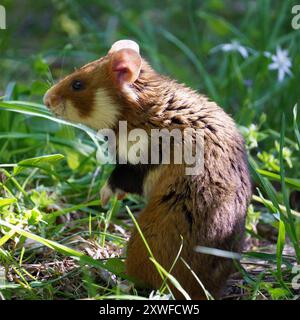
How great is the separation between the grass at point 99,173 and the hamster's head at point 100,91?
0.30 meters

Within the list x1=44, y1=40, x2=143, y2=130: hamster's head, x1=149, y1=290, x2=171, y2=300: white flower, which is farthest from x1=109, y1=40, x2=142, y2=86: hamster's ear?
x1=149, y1=290, x2=171, y2=300: white flower

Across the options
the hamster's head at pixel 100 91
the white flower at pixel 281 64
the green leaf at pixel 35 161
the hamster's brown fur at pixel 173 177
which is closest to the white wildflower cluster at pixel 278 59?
the white flower at pixel 281 64

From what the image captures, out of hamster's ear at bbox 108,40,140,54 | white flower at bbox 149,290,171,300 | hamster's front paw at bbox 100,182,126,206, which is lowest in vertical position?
white flower at bbox 149,290,171,300

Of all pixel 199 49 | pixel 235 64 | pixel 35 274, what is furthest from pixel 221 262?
pixel 199 49

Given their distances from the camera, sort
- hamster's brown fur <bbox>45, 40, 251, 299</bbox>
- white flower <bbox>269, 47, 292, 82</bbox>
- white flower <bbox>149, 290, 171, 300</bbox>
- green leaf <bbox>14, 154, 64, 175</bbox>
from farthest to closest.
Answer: white flower <bbox>269, 47, 292, 82</bbox> → green leaf <bbox>14, 154, 64, 175</bbox> → hamster's brown fur <bbox>45, 40, 251, 299</bbox> → white flower <bbox>149, 290, 171, 300</bbox>

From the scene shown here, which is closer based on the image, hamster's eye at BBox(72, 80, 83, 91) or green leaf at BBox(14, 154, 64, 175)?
green leaf at BBox(14, 154, 64, 175)

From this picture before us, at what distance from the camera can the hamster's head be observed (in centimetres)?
389

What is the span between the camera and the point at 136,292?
11.9 ft

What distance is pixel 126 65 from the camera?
3867mm

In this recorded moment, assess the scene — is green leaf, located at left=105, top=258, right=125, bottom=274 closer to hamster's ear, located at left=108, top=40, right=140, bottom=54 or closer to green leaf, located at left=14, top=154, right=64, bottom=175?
green leaf, located at left=14, top=154, right=64, bottom=175

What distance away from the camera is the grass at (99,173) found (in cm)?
372

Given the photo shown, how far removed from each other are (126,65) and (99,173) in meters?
1.18
